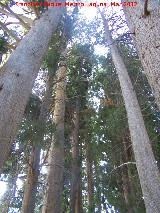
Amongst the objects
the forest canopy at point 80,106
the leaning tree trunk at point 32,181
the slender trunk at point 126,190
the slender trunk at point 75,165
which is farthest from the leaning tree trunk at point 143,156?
the slender trunk at point 126,190

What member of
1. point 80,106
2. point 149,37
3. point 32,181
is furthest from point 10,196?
point 149,37

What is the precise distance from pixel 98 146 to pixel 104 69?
3824mm

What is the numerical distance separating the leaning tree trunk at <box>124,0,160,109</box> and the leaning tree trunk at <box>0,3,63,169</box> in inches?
91.2

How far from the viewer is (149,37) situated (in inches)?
151

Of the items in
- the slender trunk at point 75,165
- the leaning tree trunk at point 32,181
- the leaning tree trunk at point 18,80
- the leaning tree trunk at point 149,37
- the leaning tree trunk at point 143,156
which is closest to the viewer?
the leaning tree trunk at point 149,37

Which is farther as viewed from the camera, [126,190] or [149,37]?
[126,190]

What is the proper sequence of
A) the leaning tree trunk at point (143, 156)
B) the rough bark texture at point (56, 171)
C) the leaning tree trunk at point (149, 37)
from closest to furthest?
the leaning tree trunk at point (149, 37) < the leaning tree trunk at point (143, 156) < the rough bark texture at point (56, 171)

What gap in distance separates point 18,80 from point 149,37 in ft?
8.98

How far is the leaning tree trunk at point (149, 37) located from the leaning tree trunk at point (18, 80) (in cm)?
232

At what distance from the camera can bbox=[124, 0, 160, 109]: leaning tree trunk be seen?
3.57 metres

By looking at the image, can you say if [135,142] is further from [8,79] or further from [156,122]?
[156,122]

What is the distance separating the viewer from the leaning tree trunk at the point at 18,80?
16.2 ft

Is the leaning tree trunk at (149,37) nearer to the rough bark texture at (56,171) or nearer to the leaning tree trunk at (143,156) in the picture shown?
the leaning tree trunk at (143,156)

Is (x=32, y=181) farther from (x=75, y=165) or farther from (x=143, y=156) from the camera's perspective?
(x=75, y=165)
